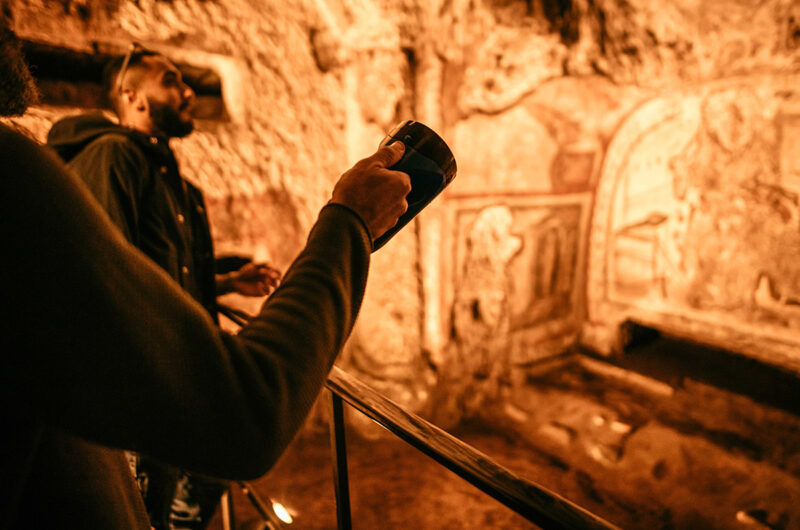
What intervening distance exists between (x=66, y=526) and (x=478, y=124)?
2.96 meters

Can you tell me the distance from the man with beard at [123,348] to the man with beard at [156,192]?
0.85 m

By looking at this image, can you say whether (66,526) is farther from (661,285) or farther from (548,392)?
(661,285)

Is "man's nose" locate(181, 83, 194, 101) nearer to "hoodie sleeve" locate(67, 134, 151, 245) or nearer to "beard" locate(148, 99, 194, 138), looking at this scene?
"beard" locate(148, 99, 194, 138)

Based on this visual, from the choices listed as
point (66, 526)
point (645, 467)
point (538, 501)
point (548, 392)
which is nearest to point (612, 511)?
point (645, 467)

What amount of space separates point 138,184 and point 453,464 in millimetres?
1269

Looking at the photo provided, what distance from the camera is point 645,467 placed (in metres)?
2.81

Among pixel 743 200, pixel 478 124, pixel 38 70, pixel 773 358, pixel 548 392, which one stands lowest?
pixel 548 392

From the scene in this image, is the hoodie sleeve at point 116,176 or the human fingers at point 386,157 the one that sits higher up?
the human fingers at point 386,157

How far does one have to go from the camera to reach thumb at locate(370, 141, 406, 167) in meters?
0.67

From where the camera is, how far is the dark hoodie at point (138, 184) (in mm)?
1288

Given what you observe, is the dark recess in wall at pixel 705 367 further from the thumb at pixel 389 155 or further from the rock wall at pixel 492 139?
the thumb at pixel 389 155

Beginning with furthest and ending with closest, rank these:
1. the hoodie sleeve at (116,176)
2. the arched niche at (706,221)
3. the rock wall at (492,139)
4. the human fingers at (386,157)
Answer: the arched niche at (706,221)
the rock wall at (492,139)
the hoodie sleeve at (116,176)
the human fingers at (386,157)

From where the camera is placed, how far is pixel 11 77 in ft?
1.85

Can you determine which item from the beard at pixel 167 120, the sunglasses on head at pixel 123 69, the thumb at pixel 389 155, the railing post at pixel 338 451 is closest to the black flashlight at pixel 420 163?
the thumb at pixel 389 155
